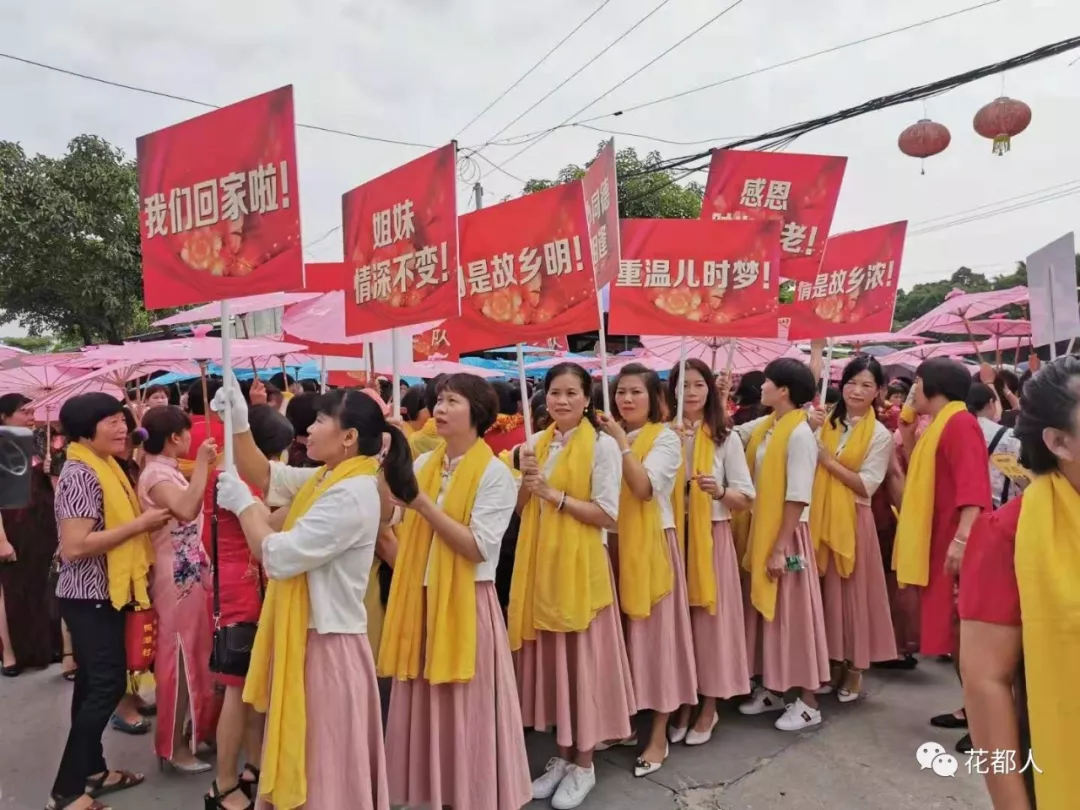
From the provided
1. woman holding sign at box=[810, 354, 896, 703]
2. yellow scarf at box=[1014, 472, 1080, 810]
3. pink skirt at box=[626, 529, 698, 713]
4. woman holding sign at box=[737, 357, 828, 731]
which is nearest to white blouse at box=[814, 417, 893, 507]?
woman holding sign at box=[810, 354, 896, 703]

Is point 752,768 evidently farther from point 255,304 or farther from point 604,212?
point 255,304

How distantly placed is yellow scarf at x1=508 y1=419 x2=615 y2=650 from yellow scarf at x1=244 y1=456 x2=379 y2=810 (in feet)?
3.37

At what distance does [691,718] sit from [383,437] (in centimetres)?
248

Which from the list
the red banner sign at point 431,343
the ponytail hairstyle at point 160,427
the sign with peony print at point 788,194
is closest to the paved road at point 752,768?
the ponytail hairstyle at point 160,427

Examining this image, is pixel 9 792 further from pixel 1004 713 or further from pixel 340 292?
pixel 1004 713

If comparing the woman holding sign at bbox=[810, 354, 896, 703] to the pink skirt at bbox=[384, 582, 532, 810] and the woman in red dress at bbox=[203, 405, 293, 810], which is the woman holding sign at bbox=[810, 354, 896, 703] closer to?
the pink skirt at bbox=[384, 582, 532, 810]

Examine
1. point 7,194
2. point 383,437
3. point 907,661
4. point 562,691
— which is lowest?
point 907,661

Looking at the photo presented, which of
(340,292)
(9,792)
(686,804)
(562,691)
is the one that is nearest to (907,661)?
(686,804)

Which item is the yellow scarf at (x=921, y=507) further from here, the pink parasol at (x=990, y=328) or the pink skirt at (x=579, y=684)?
the pink parasol at (x=990, y=328)

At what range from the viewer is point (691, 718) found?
4031mm

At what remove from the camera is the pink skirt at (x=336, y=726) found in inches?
94.9

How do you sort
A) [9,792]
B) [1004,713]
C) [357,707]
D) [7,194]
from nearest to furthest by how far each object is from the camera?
[1004,713], [357,707], [9,792], [7,194]

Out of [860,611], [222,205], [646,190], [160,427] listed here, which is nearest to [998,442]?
[860,611]

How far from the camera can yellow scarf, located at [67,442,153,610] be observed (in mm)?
3262
